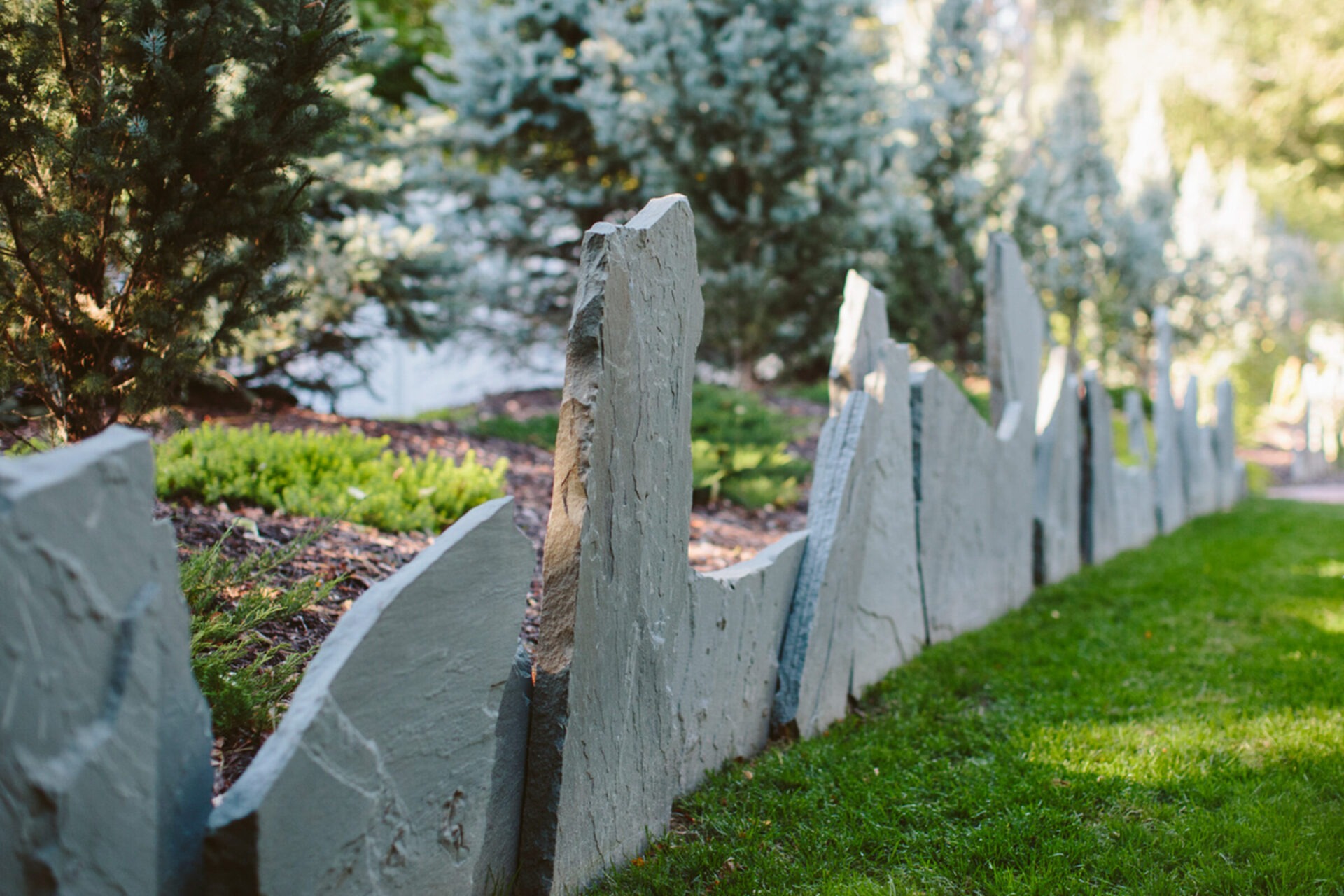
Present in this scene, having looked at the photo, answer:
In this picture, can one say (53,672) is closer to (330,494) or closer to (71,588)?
(71,588)

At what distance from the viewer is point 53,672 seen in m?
1.20

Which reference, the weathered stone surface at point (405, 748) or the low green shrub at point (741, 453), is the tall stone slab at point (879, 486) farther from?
the weathered stone surface at point (405, 748)

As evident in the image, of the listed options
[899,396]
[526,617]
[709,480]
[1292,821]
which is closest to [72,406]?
[526,617]

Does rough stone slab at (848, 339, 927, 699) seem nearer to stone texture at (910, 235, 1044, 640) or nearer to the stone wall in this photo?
the stone wall

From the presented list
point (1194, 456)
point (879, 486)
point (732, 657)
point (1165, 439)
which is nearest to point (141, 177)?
point (732, 657)

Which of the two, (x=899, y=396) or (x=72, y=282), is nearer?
(x=72, y=282)

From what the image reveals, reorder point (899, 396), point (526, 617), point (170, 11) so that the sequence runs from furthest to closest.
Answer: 1. point (899, 396)
2. point (526, 617)
3. point (170, 11)

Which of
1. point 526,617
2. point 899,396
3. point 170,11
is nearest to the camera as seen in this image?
point 170,11

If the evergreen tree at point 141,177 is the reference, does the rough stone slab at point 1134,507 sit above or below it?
below

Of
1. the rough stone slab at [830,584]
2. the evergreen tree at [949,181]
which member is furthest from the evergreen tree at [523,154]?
Result: the rough stone slab at [830,584]

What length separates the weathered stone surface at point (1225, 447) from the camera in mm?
11188

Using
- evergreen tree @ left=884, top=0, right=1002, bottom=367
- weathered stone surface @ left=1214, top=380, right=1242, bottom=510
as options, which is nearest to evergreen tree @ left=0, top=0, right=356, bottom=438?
evergreen tree @ left=884, top=0, right=1002, bottom=367

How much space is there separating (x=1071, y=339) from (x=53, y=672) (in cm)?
1575

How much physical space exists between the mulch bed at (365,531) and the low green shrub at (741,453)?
136mm
